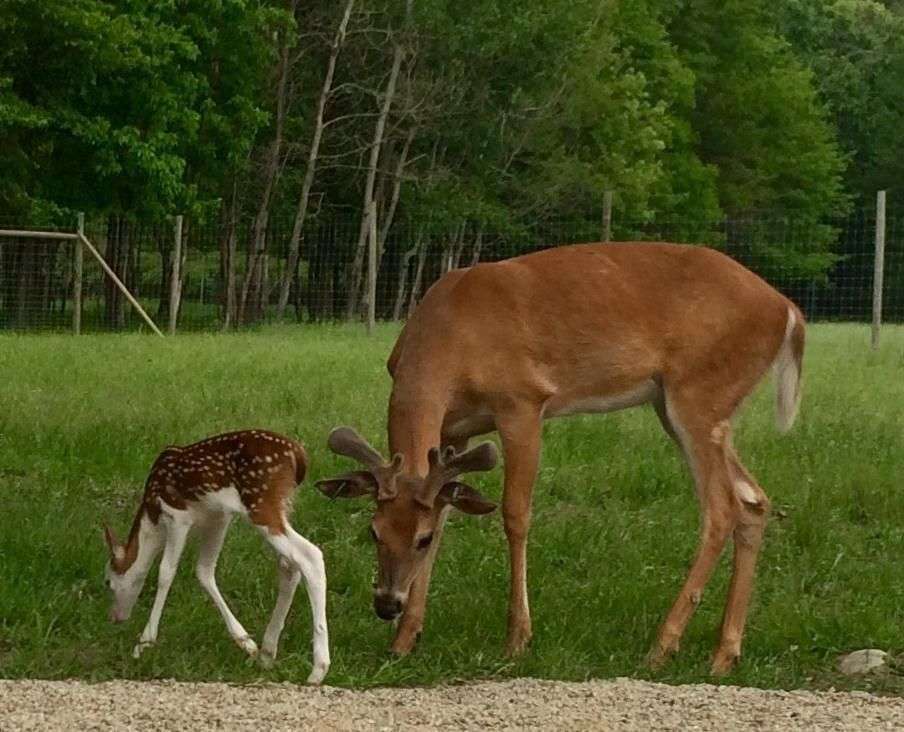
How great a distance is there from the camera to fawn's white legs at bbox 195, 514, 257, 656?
623 cm

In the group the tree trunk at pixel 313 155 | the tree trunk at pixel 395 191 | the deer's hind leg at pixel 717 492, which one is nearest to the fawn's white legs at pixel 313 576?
the deer's hind leg at pixel 717 492

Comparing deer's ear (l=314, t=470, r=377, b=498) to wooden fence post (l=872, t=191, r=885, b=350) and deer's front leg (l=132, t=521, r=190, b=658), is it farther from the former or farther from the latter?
wooden fence post (l=872, t=191, r=885, b=350)

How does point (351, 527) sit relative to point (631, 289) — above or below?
below

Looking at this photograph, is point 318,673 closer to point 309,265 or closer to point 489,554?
point 489,554

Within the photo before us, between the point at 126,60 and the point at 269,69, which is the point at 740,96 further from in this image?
the point at 126,60

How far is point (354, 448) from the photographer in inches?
246

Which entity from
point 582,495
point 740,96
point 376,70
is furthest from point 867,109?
point 582,495

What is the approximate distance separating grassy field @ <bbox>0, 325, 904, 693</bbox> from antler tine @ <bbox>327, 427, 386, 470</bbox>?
0.73 m

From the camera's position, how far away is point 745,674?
627 centimetres

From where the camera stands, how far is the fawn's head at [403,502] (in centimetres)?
600

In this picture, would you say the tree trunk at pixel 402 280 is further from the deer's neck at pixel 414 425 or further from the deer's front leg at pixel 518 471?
the deer's neck at pixel 414 425

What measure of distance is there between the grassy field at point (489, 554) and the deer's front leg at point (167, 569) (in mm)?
116

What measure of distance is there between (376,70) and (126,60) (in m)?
12.7

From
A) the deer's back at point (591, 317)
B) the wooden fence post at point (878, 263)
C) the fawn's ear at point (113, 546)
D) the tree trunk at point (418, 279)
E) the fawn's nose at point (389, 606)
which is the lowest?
the tree trunk at point (418, 279)
